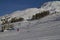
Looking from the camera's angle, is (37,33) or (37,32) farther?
(37,32)

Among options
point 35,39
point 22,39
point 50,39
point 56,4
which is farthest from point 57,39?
point 56,4

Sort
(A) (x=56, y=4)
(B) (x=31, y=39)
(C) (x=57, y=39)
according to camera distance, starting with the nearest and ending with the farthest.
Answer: (C) (x=57, y=39) → (B) (x=31, y=39) → (A) (x=56, y=4)

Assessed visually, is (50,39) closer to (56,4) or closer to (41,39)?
(41,39)

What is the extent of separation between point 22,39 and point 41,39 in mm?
1559

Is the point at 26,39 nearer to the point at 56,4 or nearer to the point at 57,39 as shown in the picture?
the point at 57,39

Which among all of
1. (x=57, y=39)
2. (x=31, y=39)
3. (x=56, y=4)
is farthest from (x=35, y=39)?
(x=56, y=4)

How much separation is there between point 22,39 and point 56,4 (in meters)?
71.0

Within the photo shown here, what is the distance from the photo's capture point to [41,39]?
13.0m

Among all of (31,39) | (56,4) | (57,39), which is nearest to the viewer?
(57,39)

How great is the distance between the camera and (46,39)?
42.1 feet

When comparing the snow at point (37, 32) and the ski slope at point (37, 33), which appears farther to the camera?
the snow at point (37, 32)

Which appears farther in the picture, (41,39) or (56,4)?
(56,4)

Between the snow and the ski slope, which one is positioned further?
the snow

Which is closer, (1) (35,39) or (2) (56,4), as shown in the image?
(1) (35,39)
